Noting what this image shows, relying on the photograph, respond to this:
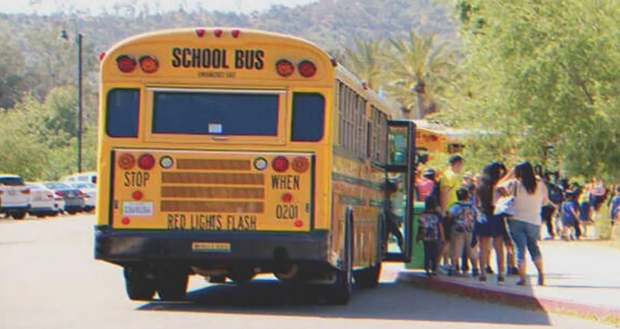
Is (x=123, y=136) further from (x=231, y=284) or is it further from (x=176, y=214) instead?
(x=231, y=284)

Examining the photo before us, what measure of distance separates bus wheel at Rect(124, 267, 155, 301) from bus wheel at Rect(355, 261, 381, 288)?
4432mm

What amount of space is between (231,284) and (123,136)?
5.48 metres

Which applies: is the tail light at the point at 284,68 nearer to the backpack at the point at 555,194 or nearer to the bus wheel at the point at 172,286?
the bus wheel at the point at 172,286

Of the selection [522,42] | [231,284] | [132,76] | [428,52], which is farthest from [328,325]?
[428,52]

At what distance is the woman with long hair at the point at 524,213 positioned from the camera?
1845 centimetres

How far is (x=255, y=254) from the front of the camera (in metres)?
15.2

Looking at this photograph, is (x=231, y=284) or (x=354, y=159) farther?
(x=231, y=284)

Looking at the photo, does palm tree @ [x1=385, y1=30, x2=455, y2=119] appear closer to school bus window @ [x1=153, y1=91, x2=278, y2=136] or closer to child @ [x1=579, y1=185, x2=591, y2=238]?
child @ [x1=579, y1=185, x2=591, y2=238]

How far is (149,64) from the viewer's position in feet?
50.7

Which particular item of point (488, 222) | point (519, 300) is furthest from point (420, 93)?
point (519, 300)

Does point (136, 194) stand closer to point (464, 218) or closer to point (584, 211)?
point (464, 218)

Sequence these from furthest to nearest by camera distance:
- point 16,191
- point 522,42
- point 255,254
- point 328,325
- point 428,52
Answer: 1. point 428,52
2. point 16,191
3. point 522,42
4. point 255,254
5. point 328,325

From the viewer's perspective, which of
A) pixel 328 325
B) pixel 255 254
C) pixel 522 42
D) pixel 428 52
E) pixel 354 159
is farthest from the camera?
pixel 428 52

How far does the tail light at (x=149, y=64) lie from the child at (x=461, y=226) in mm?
6692
